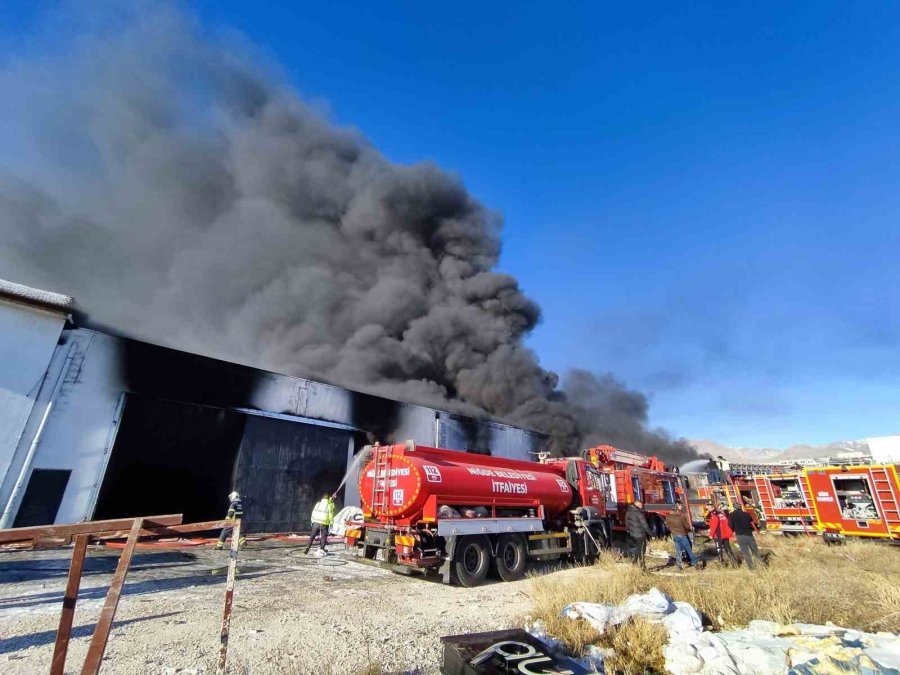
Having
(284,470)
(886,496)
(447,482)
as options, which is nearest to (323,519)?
(447,482)

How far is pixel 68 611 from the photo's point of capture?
2855 mm

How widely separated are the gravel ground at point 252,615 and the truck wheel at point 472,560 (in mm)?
317

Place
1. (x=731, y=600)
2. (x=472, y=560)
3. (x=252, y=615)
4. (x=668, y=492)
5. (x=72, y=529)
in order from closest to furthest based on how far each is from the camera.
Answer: (x=72, y=529)
(x=252, y=615)
(x=731, y=600)
(x=472, y=560)
(x=668, y=492)

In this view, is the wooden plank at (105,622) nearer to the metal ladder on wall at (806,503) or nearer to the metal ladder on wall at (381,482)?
the metal ladder on wall at (381,482)

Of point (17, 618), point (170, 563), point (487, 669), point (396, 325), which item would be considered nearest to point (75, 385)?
point (170, 563)

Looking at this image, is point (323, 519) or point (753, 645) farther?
point (323, 519)

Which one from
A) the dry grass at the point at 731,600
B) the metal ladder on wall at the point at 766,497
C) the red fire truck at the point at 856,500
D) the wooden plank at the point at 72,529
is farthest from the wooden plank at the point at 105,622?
the metal ladder on wall at the point at 766,497

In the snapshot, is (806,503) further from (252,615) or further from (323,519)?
(252,615)

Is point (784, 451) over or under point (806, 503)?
over

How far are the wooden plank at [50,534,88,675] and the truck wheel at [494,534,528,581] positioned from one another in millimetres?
7242

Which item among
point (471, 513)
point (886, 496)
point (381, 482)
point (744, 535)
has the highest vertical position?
point (886, 496)

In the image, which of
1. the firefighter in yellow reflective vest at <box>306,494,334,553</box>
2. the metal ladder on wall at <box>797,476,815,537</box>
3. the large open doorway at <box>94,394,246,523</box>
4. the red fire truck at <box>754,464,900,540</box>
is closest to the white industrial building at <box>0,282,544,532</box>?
the large open doorway at <box>94,394,246,523</box>

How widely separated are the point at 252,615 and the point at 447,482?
395cm

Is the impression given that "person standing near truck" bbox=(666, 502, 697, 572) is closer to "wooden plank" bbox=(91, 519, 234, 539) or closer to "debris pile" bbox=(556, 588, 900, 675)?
"debris pile" bbox=(556, 588, 900, 675)
